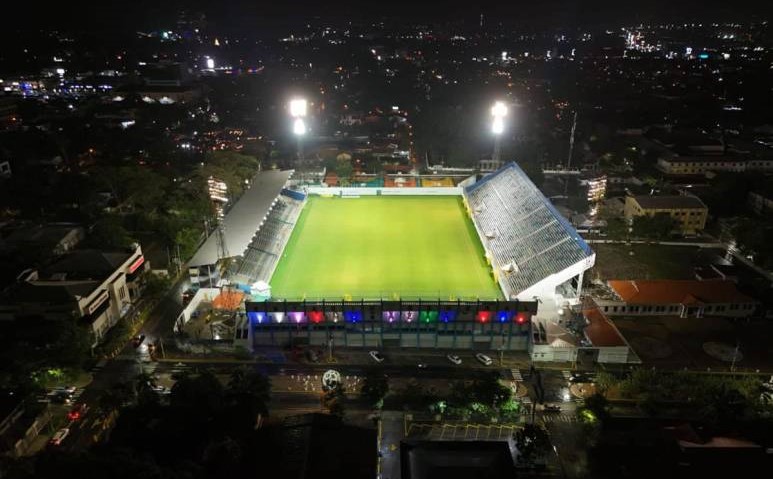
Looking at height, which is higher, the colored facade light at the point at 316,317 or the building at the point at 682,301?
the colored facade light at the point at 316,317

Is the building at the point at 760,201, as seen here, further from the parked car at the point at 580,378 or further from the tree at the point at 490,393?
the tree at the point at 490,393

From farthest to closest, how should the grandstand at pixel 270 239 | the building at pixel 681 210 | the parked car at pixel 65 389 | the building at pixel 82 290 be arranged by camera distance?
the building at pixel 681 210 → the grandstand at pixel 270 239 → the building at pixel 82 290 → the parked car at pixel 65 389

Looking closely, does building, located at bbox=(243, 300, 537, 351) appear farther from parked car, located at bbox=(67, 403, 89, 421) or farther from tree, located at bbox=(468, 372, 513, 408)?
parked car, located at bbox=(67, 403, 89, 421)

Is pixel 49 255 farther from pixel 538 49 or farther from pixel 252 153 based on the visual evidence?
pixel 538 49

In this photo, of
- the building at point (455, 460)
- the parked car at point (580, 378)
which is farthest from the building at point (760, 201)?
the building at point (455, 460)

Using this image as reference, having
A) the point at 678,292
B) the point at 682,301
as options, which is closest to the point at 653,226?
the point at 678,292

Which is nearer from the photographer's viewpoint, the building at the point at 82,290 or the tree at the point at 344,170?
the building at the point at 82,290

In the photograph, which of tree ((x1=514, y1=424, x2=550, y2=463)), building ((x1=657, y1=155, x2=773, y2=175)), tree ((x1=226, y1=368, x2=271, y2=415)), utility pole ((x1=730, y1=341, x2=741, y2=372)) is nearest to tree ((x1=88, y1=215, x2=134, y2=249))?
tree ((x1=226, y1=368, x2=271, y2=415))
